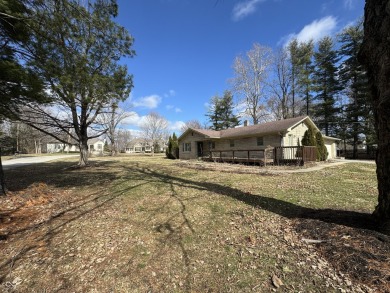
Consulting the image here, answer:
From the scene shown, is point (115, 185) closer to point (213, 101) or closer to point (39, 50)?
point (39, 50)

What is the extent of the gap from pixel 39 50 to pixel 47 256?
598 centimetres

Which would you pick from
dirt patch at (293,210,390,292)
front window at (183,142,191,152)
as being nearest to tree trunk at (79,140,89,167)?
front window at (183,142,191,152)

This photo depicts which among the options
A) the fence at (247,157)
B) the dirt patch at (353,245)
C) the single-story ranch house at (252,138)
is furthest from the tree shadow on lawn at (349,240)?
the single-story ranch house at (252,138)

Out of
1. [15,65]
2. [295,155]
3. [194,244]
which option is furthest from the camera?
[295,155]

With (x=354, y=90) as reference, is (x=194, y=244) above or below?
below

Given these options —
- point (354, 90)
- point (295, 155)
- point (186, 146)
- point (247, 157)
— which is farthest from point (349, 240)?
point (354, 90)

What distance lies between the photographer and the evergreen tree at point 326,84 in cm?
2922

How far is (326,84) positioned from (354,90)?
4034 mm

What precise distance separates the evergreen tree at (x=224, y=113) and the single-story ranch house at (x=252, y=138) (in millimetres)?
14056

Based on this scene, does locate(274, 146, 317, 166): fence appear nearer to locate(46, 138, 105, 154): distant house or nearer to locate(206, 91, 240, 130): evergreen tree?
locate(206, 91, 240, 130): evergreen tree

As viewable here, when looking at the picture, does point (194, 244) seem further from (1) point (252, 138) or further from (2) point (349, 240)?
(1) point (252, 138)

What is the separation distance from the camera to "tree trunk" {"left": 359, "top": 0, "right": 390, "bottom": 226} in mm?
2910

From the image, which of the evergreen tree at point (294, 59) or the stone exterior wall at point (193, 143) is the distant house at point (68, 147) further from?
the evergreen tree at point (294, 59)

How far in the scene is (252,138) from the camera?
64.0 ft
